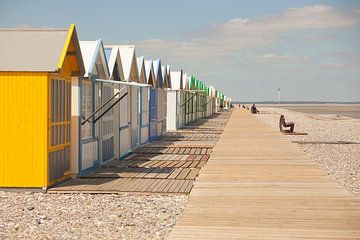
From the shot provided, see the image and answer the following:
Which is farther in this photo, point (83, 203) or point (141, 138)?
point (141, 138)

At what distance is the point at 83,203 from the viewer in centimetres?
841

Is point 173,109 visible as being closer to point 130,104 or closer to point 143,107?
point 143,107

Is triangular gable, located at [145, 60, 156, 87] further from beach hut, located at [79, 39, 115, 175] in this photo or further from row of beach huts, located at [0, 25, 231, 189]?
beach hut, located at [79, 39, 115, 175]

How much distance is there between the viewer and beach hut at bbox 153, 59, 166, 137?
21.6 meters

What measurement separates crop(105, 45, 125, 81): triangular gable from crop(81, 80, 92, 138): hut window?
2.05m

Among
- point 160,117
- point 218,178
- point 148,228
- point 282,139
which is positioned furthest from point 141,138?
point 148,228

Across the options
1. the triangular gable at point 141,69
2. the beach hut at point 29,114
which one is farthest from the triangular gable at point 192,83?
the beach hut at point 29,114

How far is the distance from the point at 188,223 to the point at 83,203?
8.08 ft

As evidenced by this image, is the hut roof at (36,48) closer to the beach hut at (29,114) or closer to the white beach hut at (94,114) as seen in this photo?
the beach hut at (29,114)

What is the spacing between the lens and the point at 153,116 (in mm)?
20062

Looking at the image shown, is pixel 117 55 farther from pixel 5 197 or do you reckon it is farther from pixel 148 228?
pixel 148 228

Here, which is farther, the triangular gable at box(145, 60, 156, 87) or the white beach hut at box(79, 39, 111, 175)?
the triangular gable at box(145, 60, 156, 87)

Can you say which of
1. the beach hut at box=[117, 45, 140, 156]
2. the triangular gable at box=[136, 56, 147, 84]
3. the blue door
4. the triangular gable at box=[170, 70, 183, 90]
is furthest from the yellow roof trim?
the triangular gable at box=[170, 70, 183, 90]

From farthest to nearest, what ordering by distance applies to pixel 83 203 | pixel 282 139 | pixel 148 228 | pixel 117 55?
1. pixel 282 139
2. pixel 117 55
3. pixel 83 203
4. pixel 148 228
